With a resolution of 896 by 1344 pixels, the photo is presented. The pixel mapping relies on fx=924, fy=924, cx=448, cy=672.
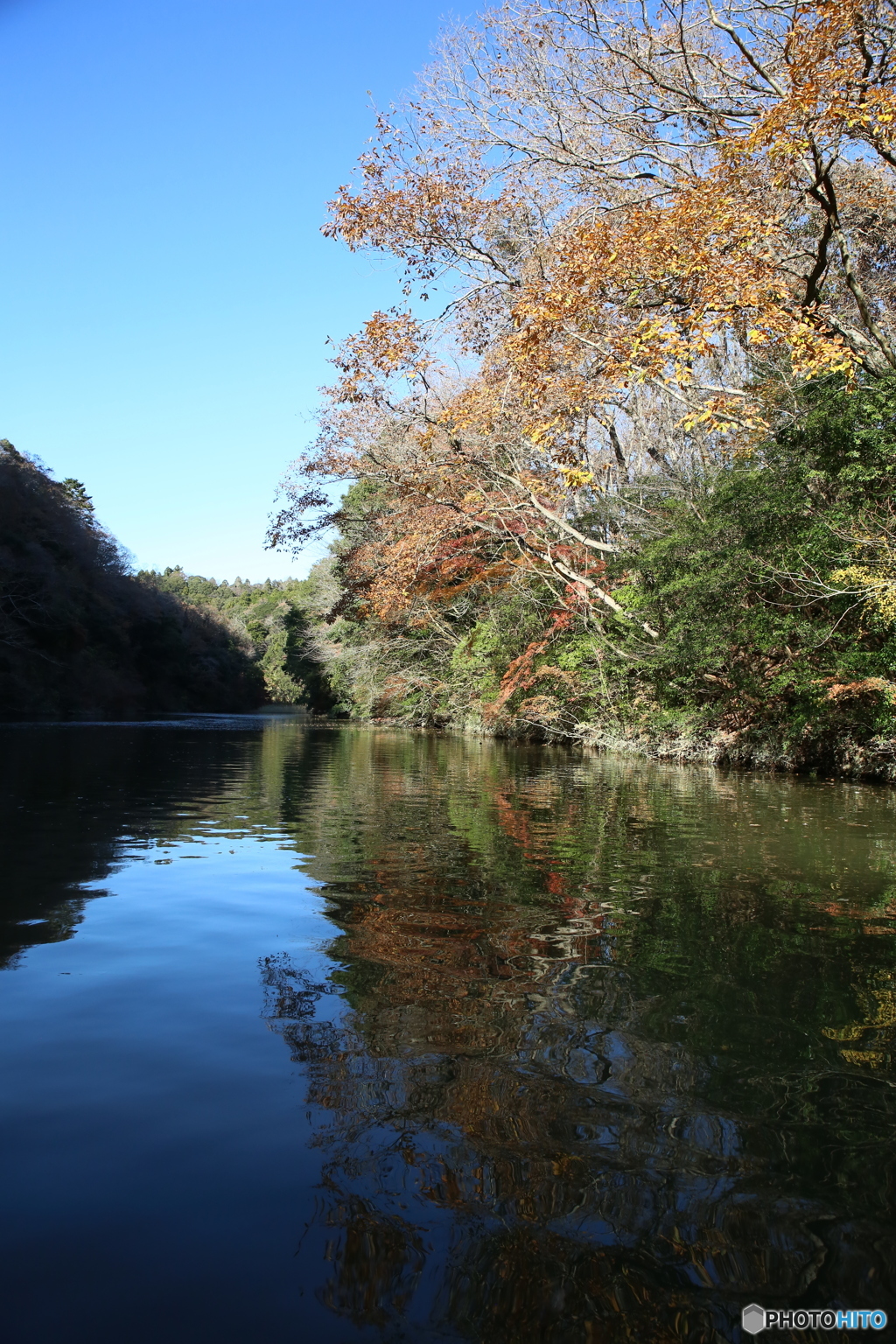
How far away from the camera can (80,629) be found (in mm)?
43438

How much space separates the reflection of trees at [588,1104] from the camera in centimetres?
197

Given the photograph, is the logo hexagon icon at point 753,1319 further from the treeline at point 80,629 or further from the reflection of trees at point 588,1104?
the treeline at point 80,629

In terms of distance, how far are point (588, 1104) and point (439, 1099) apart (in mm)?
439

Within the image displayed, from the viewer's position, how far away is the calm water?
6.37 ft

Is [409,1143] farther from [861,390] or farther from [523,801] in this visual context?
[861,390]

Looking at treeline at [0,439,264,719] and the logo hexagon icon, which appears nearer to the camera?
the logo hexagon icon

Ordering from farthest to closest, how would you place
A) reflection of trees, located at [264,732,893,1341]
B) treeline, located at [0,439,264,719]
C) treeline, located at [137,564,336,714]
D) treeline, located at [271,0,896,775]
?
1. treeline, located at [137,564,336,714]
2. treeline, located at [0,439,264,719]
3. treeline, located at [271,0,896,775]
4. reflection of trees, located at [264,732,893,1341]

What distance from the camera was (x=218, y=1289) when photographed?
6.30ft

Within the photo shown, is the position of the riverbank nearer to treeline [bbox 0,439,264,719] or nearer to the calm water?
the calm water

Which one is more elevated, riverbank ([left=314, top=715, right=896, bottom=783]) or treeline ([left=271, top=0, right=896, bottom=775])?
treeline ([left=271, top=0, right=896, bottom=775])

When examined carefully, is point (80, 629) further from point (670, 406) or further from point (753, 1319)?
point (753, 1319)

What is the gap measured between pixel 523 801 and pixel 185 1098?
8244mm

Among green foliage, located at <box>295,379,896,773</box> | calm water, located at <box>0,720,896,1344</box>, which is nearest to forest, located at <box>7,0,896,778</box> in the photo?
green foliage, located at <box>295,379,896,773</box>

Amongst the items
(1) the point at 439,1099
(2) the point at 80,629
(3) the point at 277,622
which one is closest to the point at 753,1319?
(1) the point at 439,1099
